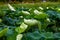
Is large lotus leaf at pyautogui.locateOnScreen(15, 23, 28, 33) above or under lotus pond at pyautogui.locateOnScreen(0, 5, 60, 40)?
above

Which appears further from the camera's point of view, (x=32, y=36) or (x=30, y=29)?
(x=30, y=29)

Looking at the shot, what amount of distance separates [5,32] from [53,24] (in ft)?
1.25

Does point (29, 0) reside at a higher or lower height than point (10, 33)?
lower

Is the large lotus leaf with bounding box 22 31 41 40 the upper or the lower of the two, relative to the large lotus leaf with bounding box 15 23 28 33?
lower

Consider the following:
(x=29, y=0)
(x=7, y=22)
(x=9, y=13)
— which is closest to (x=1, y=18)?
(x=7, y=22)

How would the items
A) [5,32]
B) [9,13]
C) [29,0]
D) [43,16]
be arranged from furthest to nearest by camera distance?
[29,0], [9,13], [43,16], [5,32]

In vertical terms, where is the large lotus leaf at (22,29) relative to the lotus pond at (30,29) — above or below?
above

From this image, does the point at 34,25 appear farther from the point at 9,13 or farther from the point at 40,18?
the point at 9,13

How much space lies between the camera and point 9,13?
1.37 metres

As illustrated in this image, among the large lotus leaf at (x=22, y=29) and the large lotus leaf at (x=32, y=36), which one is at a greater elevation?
the large lotus leaf at (x=22, y=29)

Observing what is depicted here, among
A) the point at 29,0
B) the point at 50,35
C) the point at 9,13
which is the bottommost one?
the point at 29,0

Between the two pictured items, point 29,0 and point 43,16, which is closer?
point 43,16

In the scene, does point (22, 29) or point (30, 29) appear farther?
point (30, 29)

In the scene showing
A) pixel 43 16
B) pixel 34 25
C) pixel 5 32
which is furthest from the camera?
pixel 43 16
